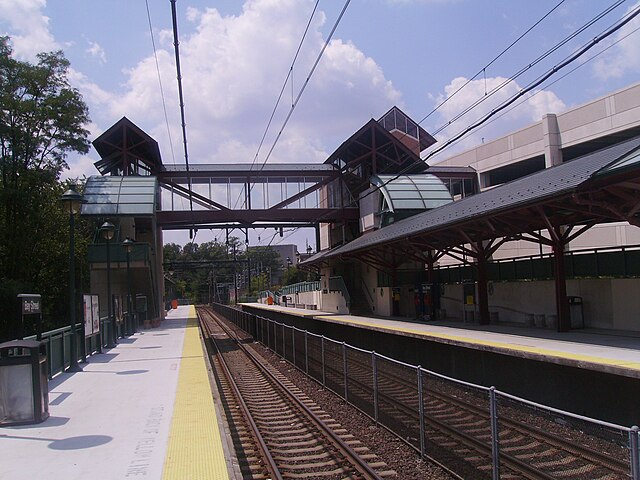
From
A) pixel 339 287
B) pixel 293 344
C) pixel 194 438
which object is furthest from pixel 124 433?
pixel 339 287

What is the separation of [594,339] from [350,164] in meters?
35.8

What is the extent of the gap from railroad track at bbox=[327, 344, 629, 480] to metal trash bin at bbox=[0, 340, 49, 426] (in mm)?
5596

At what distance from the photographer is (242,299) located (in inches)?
3474

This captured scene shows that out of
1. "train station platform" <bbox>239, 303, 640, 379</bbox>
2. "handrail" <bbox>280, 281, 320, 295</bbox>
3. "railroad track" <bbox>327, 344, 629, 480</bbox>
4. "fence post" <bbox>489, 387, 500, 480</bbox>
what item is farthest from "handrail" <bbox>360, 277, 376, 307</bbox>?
"fence post" <bbox>489, 387, 500, 480</bbox>

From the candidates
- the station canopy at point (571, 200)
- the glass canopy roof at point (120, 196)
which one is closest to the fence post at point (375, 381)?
the station canopy at point (571, 200)

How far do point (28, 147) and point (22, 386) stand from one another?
37069 mm

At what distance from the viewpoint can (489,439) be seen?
740cm

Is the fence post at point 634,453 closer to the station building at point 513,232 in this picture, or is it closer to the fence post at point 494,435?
the fence post at point 494,435

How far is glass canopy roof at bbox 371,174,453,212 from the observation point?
41406 mm

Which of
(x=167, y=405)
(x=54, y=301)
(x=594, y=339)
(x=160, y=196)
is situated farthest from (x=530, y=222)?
(x=54, y=301)

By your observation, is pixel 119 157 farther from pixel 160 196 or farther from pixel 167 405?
pixel 167 405

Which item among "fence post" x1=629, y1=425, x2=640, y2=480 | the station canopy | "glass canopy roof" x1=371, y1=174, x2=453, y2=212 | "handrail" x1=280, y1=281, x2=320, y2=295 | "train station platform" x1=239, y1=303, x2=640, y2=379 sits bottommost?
"train station platform" x1=239, y1=303, x2=640, y2=379

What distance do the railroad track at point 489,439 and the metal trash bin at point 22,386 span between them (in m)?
5.60

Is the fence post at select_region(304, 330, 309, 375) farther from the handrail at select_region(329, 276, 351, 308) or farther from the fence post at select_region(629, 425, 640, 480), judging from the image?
the handrail at select_region(329, 276, 351, 308)
